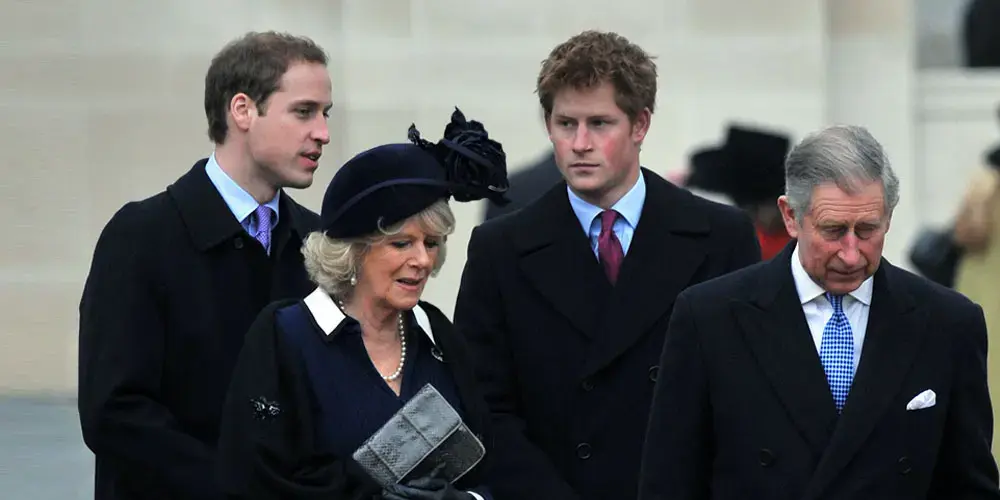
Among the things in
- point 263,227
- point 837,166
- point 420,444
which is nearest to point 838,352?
point 837,166

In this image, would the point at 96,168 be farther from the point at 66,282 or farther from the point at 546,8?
the point at 546,8

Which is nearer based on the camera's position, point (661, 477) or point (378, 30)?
point (661, 477)

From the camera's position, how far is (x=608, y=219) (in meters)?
5.14

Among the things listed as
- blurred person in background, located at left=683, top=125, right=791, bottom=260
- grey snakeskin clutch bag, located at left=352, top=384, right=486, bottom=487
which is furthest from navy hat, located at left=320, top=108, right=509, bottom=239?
blurred person in background, located at left=683, top=125, right=791, bottom=260

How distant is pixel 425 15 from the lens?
31.7 ft

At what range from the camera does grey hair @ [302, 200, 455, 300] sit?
437cm

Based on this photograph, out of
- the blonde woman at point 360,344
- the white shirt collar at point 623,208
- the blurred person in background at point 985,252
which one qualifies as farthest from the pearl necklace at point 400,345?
the blurred person in background at point 985,252

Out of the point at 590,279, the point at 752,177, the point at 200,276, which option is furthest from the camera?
the point at 752,177

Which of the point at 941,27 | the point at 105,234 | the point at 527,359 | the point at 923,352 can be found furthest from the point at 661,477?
the point at 941,27

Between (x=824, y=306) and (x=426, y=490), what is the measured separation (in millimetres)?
868

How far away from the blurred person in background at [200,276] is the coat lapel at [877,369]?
1.38 metres

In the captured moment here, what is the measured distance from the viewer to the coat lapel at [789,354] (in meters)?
4.17

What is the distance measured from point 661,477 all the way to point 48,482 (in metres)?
4.17

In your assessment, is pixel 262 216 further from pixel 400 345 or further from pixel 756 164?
pixel 756 164
